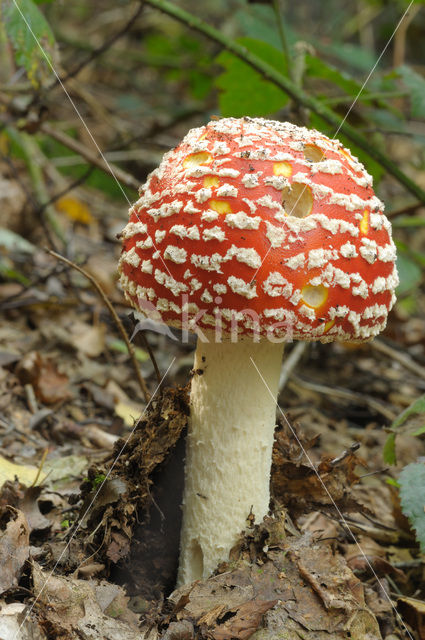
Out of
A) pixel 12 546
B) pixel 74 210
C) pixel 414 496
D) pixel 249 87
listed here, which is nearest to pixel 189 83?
pixel 74 210

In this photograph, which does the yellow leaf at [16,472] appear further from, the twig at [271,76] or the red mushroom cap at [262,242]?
the twig at [271,76]

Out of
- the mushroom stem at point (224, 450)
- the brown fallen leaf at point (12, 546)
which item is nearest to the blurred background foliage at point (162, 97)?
the mushroom stem at point (224, 450)

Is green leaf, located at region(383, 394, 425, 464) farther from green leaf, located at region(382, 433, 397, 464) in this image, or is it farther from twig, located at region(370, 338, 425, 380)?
twig, located at region(370, 338, 425, 380)

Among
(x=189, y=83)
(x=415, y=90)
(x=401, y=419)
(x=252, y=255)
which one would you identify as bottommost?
(x=401, y=419)

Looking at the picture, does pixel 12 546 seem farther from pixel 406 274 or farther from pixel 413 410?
pixel 406 274

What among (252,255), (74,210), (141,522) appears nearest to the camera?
(252,255)

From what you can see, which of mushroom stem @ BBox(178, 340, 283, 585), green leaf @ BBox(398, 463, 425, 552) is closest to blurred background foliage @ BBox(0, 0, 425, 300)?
mushroom stem @ BBox(178, 340, 283, 585)
